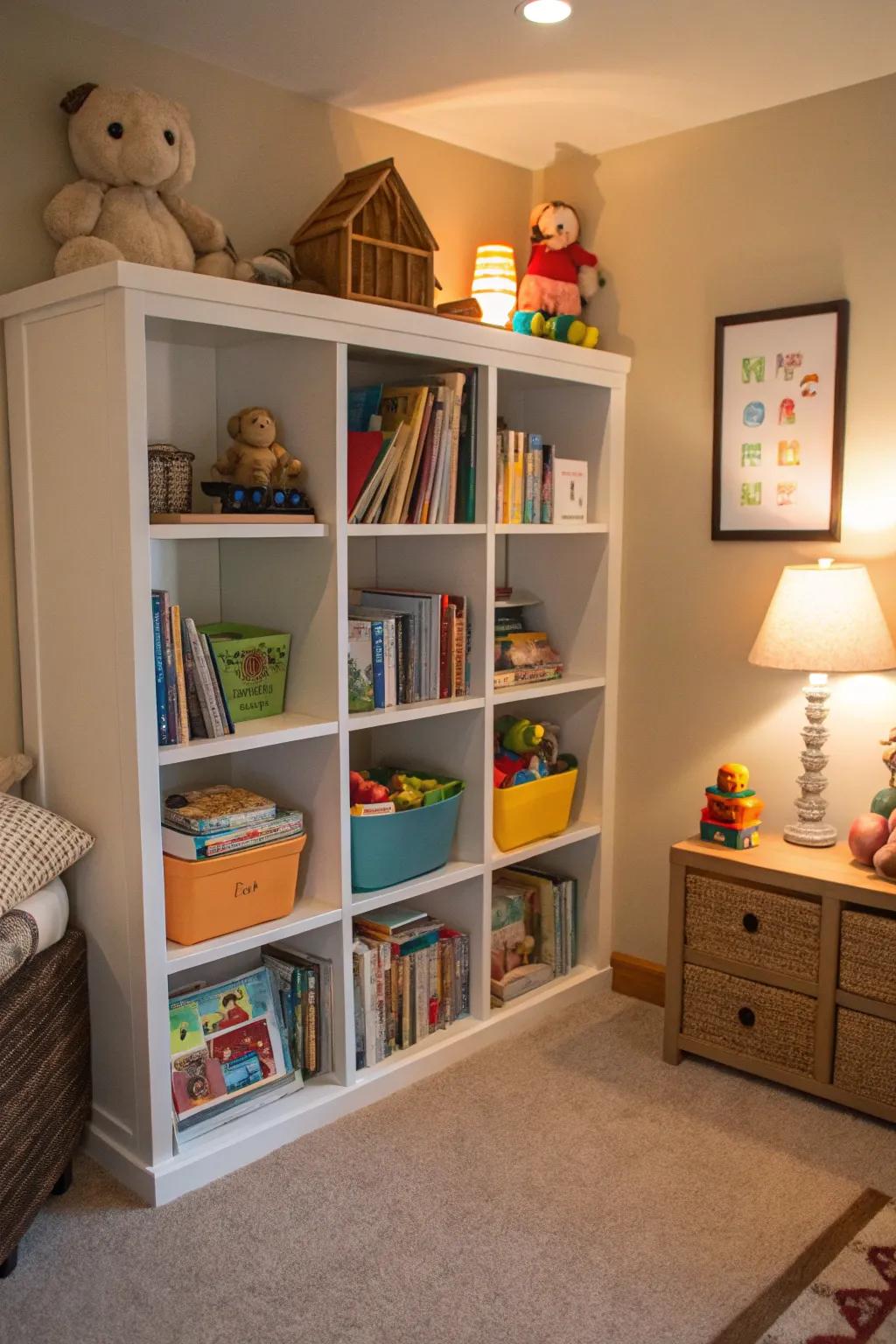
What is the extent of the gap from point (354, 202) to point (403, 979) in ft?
5.81

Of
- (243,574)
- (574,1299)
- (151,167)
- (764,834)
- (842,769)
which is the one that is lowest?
(574,1299)

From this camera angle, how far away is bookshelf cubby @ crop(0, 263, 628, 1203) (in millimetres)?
2088

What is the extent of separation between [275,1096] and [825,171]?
8.14 ft

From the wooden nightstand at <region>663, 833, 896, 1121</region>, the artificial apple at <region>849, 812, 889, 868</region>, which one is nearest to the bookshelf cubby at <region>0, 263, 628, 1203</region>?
the wooden nightstand at <region>663, 833, 896, 1121</region>

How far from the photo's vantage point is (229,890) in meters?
2.28

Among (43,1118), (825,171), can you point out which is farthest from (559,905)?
(825,171)

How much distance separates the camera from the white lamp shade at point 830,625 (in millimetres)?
2502

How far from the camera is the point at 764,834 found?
2883mm

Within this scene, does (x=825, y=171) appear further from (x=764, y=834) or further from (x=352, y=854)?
(x=352, y=854)

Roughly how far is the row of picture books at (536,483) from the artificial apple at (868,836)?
1055 millimetres

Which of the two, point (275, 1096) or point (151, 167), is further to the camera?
point (275, 1096)

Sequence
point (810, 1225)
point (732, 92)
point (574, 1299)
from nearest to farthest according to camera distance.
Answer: point (574, 1299) → point (810, 1225) → point (732, 92)

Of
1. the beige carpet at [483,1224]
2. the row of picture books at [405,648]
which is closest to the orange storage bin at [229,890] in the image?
the row of picture books at [405,648]

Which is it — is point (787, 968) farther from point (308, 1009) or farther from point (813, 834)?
point (308, 1009)
